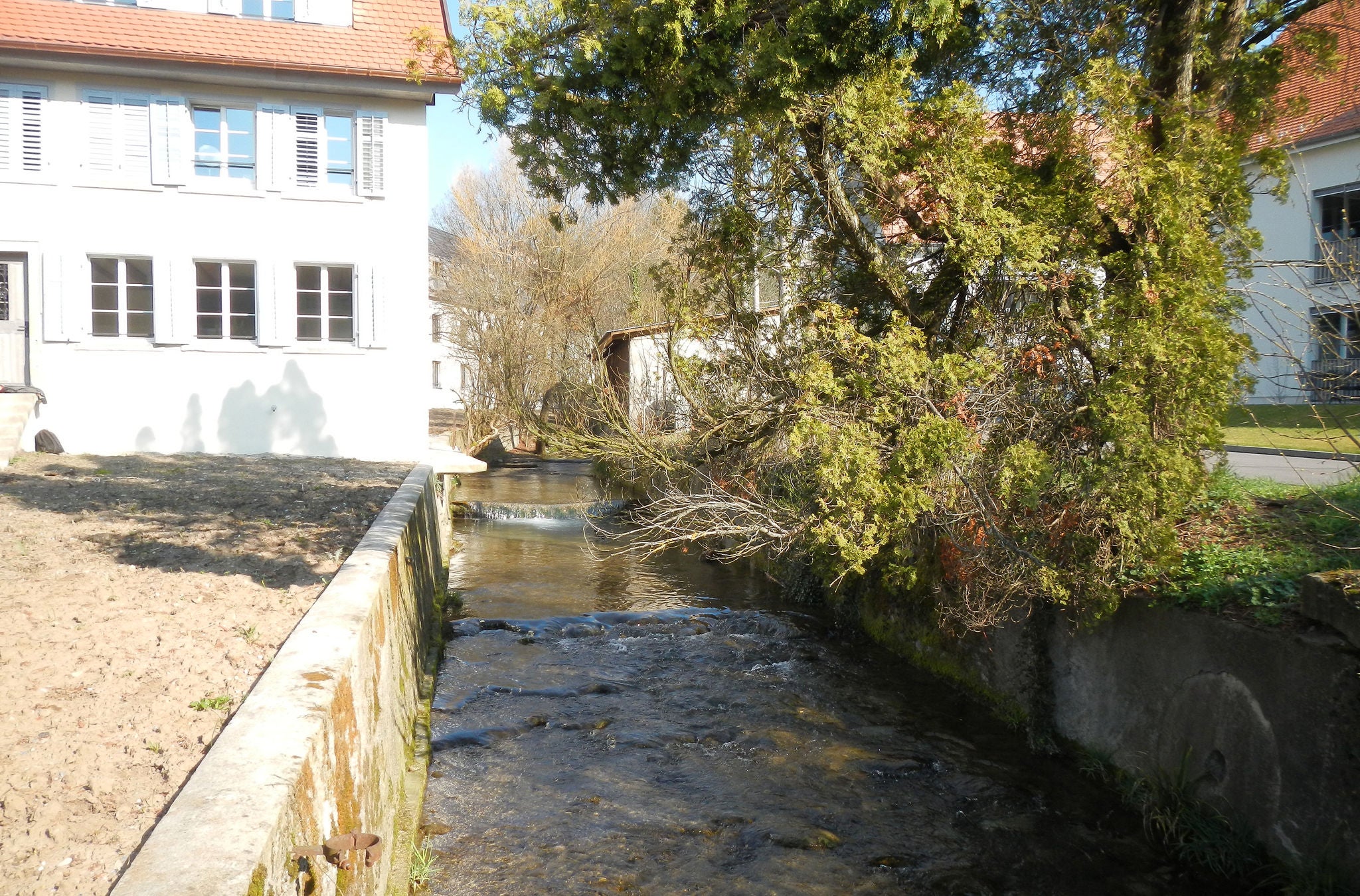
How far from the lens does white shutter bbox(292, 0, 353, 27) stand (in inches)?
707

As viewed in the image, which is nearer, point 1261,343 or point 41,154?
point 1261,343

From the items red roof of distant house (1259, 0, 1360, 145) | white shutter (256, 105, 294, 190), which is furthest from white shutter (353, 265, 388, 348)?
red roof of distant house (1259, 0, 1360, 145)

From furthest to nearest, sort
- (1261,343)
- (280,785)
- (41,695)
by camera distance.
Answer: (1261,343)
(41,695)
(280,785)

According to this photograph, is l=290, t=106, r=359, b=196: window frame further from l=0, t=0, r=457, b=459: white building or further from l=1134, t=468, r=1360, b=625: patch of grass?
l=1134, t=468, r=1360, b=625: patch of grass

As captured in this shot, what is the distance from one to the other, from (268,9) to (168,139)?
3076mm

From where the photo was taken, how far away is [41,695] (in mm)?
4137

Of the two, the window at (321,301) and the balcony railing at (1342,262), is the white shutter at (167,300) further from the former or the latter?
the balcony railing at (1342,262)

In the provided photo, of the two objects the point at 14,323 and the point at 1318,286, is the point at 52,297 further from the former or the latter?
the point at 1318,286

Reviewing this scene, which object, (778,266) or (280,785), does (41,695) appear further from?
(778,266)

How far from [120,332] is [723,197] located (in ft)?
42.0

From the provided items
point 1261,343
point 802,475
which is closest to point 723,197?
point 802,475

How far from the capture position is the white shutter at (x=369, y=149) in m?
17.6

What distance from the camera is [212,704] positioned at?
4.09 meters

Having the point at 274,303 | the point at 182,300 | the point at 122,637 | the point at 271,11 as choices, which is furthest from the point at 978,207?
the point at 271,11
